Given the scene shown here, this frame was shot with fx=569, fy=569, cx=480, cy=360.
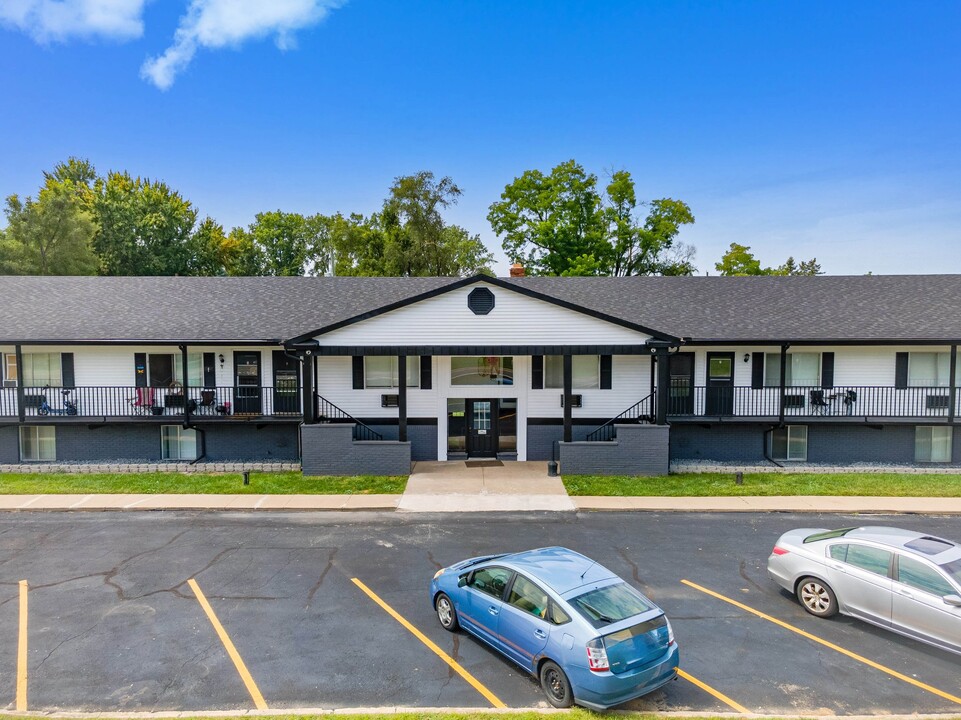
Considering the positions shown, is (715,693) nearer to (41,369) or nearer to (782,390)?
(782,390)

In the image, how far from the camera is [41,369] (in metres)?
20.3

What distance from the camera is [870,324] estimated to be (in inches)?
797

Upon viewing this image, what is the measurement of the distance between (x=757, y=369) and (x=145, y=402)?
21551 mm

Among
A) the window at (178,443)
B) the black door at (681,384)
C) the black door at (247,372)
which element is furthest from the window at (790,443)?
the window at (178,443)

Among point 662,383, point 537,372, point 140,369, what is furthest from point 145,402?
point 662,383

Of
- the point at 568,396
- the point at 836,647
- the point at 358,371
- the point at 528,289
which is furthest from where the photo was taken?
the point at 358,371

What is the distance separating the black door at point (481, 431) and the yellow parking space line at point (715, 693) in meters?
13.0

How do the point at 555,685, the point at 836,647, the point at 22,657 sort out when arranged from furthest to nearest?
the point at 836,647, the point at 22,657, the point at 555,685

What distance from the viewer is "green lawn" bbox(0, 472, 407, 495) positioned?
16.9 metres

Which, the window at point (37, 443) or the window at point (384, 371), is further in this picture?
the window at point (384, 371)

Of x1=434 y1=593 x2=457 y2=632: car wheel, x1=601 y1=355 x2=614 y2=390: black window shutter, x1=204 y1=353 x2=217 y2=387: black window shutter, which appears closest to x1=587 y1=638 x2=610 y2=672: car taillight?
x1=434 y1=593 x2=457 y2=632: car wheel

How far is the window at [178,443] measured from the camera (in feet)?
66.9

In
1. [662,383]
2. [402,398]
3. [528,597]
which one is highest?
[662,383]

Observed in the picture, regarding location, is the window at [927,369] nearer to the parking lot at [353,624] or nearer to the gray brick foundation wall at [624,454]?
the parking lot at [353,624]
